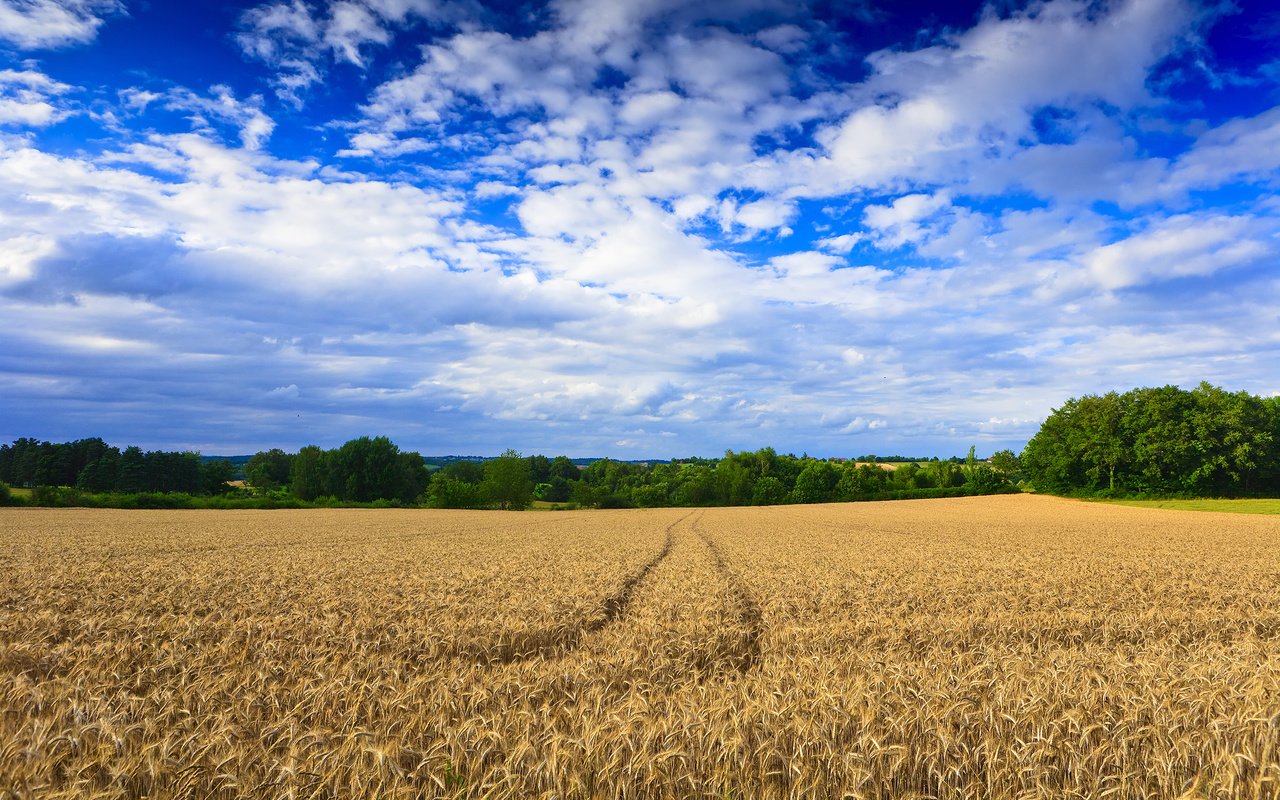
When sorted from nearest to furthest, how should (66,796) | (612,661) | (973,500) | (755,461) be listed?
1. (66,796)
2. (612,661)
3. (973,500)
4. (755,461)

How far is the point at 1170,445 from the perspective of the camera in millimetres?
69375

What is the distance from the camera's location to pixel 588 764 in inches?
162

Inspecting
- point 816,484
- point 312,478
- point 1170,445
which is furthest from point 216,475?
point 1170,445

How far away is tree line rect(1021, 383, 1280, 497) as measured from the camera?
226 ft

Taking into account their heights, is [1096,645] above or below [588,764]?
below

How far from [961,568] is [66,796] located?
60.9 ft

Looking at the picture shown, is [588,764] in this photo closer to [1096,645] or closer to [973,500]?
[1096,645]

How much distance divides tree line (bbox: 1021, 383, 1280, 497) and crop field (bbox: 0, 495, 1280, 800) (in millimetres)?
71672

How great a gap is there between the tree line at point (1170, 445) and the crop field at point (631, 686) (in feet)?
235

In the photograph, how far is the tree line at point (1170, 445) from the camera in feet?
226

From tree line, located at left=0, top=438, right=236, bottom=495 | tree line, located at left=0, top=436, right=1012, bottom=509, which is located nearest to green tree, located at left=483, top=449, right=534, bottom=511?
tree line, located at left=0, top=436, right=1012, bottom=509

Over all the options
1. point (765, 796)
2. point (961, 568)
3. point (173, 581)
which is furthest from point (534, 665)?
point (961, 568)

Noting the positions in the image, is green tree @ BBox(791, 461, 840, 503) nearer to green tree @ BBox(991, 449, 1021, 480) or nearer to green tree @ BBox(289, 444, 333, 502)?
green tree @ BBox(991, 449, 1021, 480)

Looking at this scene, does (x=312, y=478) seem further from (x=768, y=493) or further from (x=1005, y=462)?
(x=1005, y=462)
